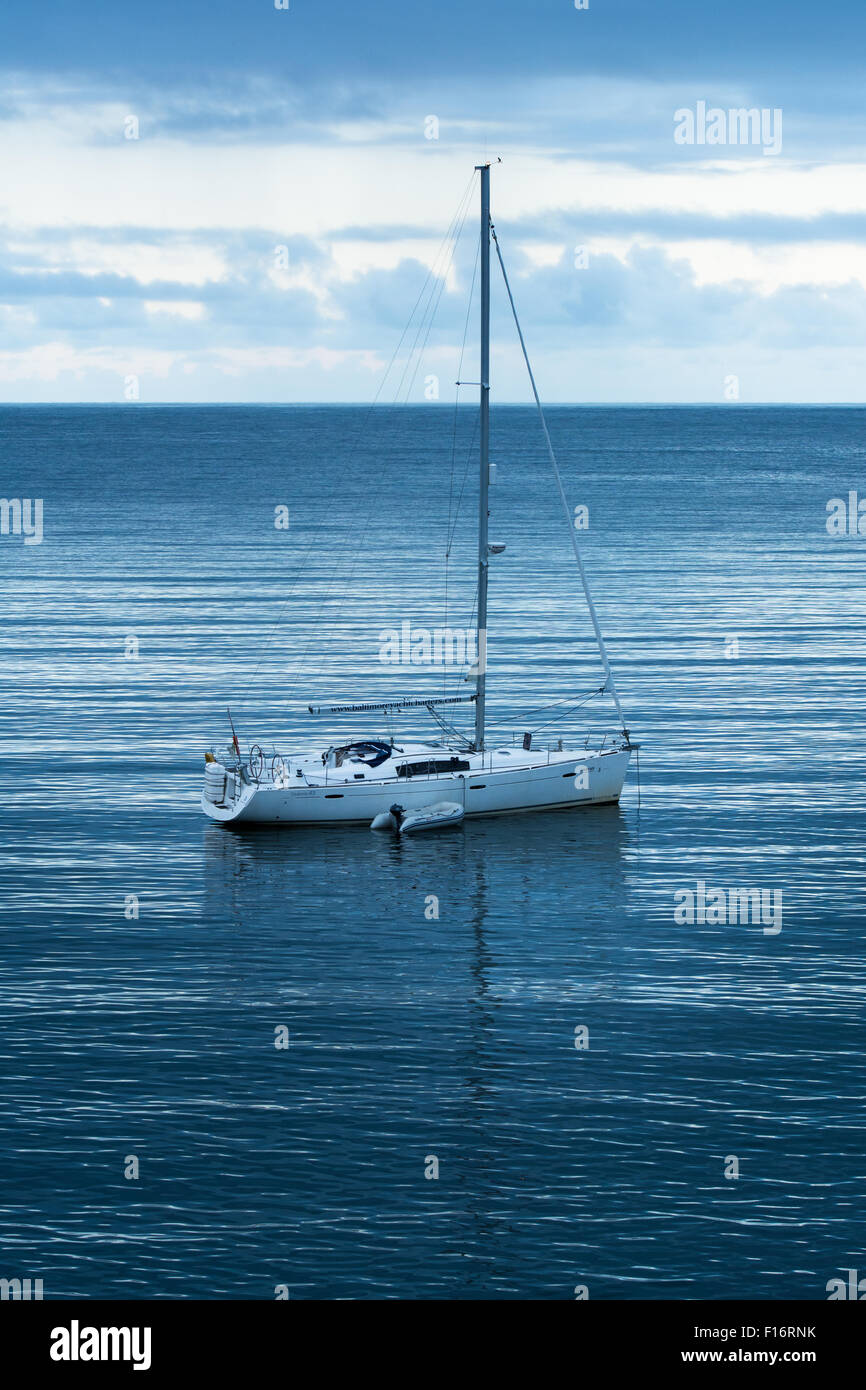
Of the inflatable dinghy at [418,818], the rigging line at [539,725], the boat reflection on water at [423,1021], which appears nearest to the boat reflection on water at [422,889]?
the boat reflection on water at [423,1021]

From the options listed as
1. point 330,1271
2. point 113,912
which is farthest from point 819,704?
point 330,1271

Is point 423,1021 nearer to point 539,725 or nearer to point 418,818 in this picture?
point 418,818

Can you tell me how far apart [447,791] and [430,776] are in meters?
0.86

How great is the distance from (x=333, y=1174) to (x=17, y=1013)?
12.6 m

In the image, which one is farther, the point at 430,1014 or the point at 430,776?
the point at 430,776

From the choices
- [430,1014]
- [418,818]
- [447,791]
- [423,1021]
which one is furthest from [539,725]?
[423,1021]

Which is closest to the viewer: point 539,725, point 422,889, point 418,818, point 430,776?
point 422,889

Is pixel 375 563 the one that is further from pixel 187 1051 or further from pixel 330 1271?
pixel 330 1271

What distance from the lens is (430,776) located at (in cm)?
6444

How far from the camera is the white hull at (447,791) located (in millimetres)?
63812

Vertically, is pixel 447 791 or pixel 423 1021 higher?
pixel 447 791

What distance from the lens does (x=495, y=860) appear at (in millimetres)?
60469

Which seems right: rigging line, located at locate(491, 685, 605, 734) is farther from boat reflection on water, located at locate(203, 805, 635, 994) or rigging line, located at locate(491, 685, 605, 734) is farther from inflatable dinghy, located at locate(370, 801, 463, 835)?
inflatable dinghy, located at locate(370, 801, 463, 835)

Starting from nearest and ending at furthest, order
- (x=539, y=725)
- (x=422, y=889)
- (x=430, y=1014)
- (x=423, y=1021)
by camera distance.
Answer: (x=423, y=1021) → (x=430, y=1014) → (x=422, y=889) → (x=539, y=725)
